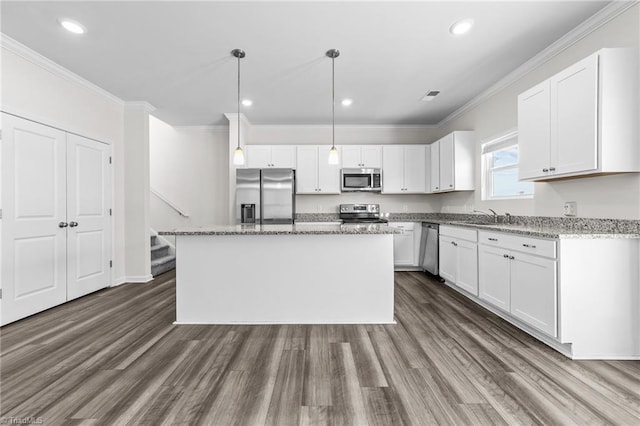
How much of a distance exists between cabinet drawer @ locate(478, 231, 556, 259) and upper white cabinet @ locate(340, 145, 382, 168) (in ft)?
8.58

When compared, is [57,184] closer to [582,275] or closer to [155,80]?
[155,80]

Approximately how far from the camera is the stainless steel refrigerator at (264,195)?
504 cm

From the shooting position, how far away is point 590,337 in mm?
2195

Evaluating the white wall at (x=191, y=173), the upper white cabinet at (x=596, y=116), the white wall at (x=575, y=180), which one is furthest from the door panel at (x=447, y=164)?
the white wall at (x=191, y=173)

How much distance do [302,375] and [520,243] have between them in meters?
2.11

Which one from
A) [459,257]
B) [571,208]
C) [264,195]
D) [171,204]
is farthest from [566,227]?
[171,204]

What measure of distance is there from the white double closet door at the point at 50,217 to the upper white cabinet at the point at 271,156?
2.11 metres

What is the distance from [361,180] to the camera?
5.46 m

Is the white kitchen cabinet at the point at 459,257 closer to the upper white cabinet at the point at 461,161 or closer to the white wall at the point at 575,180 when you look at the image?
the white wall at the point at 575,180

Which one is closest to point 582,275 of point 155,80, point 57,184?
point 155,80

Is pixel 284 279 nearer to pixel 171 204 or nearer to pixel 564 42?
pixel 564 42

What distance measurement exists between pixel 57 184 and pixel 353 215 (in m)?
4.29

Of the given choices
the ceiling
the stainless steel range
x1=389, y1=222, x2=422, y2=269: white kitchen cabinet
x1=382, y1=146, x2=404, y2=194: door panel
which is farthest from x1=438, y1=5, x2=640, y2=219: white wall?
the stainless steel range

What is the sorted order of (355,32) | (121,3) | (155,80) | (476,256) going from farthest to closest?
(155,80), (476,256), (355,32), (121,3)
